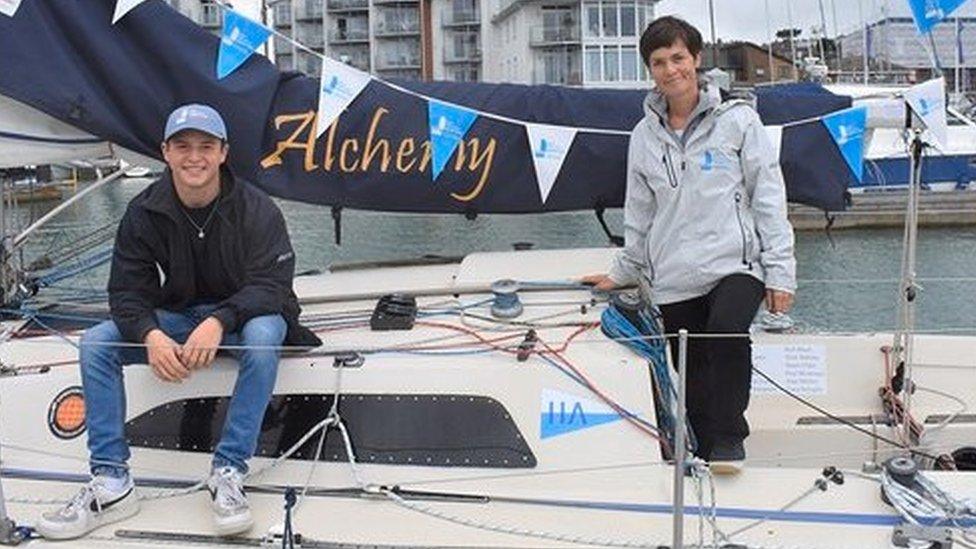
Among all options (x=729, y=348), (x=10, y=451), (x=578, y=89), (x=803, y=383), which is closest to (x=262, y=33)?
(x=578, y=89)

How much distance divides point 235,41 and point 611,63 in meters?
42.0

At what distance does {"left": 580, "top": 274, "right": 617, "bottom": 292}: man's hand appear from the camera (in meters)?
4.36

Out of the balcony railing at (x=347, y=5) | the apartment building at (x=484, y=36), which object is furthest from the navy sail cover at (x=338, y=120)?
the balcony railing at (x=347, y=5)

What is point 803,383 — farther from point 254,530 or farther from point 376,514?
point 254,530

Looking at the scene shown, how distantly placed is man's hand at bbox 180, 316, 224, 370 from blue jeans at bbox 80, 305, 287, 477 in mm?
97

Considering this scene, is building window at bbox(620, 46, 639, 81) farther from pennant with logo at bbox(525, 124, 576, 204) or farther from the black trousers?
the black trousers

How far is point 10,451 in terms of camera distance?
376 centimetres

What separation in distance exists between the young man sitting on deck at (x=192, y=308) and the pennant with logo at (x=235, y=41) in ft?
3.46

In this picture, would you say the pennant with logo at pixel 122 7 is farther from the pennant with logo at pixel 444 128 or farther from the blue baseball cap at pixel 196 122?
the pennant with logo at pixel 444 128

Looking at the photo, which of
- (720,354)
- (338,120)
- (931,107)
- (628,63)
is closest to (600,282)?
(720,354)

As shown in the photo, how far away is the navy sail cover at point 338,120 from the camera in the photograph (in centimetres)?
436

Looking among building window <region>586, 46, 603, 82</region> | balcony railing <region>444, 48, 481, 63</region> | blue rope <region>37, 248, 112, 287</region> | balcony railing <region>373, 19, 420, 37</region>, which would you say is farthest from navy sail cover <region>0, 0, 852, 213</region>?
balcony railing <region>373, 19, 420, 37</region>

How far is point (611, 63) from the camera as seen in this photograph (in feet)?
148

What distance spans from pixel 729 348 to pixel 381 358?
4.16 ft
